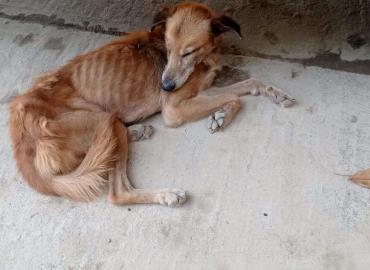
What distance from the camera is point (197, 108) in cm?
320

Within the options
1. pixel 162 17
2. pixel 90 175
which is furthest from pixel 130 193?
pixel 162 17

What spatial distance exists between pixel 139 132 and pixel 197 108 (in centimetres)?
42

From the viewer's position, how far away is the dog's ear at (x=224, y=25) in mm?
3154

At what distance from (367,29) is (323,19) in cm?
35

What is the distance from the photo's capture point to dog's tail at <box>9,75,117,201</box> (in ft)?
9.07

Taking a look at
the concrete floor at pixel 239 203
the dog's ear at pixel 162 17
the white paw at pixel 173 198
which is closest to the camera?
the concrete floor at pixel 239 203

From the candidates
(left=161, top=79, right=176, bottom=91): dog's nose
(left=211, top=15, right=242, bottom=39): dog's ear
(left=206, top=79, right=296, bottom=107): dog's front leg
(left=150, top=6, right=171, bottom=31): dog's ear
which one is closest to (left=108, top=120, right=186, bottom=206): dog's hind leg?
(left=161, top=79, right=176, bottom=91): dog's nose

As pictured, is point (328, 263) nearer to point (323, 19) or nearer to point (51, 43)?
point (323, 19)

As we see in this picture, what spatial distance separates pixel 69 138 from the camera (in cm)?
287

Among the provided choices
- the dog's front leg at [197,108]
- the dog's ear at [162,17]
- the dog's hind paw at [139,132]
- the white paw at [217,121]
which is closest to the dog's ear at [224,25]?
the dog's ear at [162,17]

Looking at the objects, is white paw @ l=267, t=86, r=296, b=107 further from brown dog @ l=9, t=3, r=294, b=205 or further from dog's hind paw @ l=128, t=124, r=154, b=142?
dog's hind paw @ l=128, t=124, r=154, b=142

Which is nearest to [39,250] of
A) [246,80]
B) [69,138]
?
[69,138]

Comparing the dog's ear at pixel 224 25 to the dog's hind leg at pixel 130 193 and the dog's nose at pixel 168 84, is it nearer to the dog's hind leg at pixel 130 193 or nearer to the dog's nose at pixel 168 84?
the dog's nose at pixel 168 84

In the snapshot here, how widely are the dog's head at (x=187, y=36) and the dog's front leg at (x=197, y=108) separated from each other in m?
0.14
